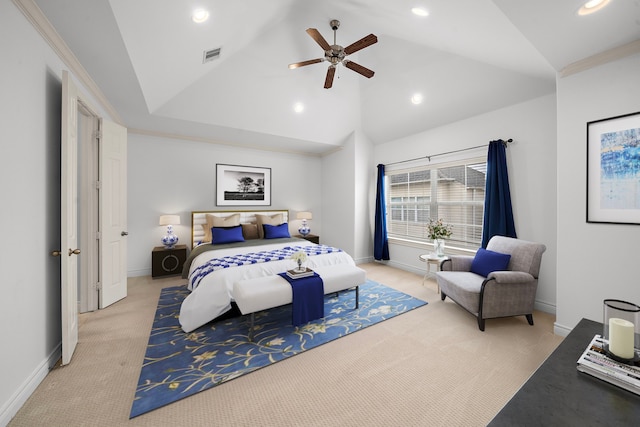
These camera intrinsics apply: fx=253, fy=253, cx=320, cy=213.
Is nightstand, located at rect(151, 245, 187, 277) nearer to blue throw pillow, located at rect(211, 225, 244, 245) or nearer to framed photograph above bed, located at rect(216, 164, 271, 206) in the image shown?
blue throw pillow, located at rect(211, 225, 244, 245)

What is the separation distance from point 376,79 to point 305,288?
3.58 m

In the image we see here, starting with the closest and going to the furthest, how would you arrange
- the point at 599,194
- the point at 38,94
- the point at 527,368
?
the point at 38,94 → the point at 527,368 → the point at 599,194

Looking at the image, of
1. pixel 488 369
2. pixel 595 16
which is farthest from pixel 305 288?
pixel 595 16

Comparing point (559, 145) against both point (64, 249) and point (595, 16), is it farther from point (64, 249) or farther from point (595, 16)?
point (64, 249)

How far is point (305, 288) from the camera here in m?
2.71

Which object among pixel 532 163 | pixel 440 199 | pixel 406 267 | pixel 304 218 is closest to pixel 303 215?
pixel 304 218

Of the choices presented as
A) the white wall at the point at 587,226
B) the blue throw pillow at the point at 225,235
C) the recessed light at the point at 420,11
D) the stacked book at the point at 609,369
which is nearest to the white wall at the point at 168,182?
the blue throw pillow at the point at 225,235

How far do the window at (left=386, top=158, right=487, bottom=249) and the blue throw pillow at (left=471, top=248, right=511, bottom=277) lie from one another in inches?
34.5

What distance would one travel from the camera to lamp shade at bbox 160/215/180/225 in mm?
4497

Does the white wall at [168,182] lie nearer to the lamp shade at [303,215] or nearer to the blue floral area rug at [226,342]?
the lamp shade at [303,215]

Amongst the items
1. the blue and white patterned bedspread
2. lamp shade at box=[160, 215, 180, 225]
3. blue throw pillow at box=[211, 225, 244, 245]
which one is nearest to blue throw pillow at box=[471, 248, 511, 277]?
the blue and white patterned bedspread

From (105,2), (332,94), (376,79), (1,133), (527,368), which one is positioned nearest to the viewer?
(1,133)

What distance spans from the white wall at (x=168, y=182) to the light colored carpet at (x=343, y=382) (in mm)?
2061

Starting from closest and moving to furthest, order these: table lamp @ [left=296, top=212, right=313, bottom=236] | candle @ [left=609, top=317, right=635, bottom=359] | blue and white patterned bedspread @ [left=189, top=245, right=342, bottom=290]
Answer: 1. candle @ [left=609, top=317, right=635, bottom=359]
2. blue and white patterned bedspread @ [left=189, top=245, right=342, bottom=290]
3. table lamp @ [left=296, top=212, right=313, bottom=236]
